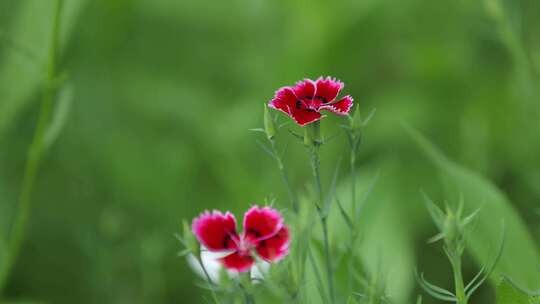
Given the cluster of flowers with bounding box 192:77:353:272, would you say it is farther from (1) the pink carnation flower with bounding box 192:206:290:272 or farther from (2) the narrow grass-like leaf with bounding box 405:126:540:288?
(2) the narrow grass-like leaf with bounding box 405:126:540:288

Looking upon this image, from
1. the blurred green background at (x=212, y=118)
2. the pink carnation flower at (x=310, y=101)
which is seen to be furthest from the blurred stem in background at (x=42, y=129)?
the pink carnation flower at (x=310, y=101)

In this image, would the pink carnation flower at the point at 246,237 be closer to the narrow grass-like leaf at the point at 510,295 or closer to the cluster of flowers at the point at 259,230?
the cluster of flowers at the point at 259,230

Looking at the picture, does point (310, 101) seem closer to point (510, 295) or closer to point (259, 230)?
point (259, 230)

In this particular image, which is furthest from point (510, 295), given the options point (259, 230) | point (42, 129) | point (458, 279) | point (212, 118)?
point (212, 118)

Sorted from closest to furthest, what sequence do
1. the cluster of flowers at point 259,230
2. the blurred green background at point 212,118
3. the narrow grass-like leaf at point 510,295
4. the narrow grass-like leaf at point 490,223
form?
the cluster of flowers at point 259,230
the narrow grass-like leaf at point 510,295
the narrow grass-like leaf at point 490,223
the blurred green background at point 212,118

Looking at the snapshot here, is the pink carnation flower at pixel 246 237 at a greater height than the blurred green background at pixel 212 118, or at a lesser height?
lesser

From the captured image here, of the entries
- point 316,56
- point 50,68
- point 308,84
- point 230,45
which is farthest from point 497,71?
point 308,84
